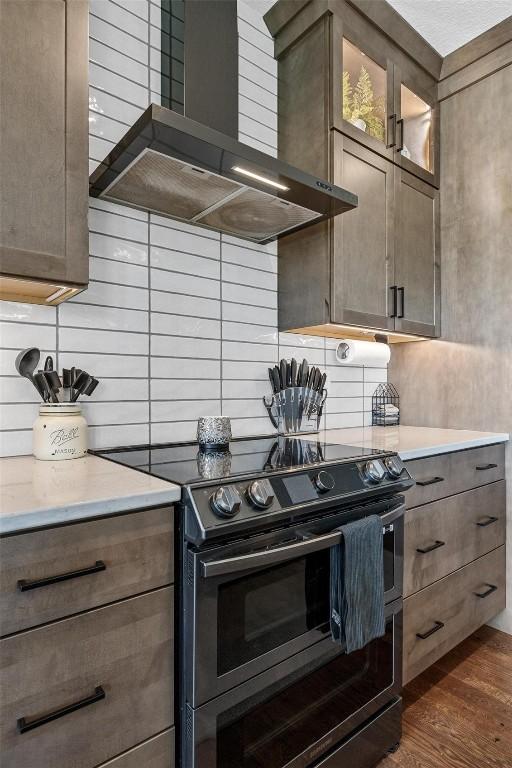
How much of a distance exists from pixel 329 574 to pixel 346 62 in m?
2.02

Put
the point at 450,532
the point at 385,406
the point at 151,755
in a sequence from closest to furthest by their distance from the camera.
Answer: the point at 151,755 < the point at 450,532 < the point at 385,406

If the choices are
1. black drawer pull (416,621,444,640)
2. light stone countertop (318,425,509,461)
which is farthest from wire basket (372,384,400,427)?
black drawer pull (416,621,444,640)

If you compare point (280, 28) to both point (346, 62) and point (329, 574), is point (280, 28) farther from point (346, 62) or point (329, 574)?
point (329, 574)

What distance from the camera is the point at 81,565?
872 mm

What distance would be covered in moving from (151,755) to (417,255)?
7.15 ft

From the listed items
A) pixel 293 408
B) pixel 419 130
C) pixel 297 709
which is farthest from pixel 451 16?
pixel 297 709

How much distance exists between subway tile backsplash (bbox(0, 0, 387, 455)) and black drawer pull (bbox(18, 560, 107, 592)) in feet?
2.10

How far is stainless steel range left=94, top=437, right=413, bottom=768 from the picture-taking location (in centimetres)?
99

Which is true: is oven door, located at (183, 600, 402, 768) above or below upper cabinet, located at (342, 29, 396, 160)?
below

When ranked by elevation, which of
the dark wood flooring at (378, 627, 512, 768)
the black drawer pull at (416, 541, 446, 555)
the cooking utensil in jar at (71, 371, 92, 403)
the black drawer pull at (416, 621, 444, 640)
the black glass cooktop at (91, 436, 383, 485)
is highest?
the cooking utensil in jar at (71, 371, 92, 403)

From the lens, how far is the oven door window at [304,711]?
3.46ft

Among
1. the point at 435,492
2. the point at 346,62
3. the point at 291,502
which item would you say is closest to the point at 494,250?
the point at 346,62

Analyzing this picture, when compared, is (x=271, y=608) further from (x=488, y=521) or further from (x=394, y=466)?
(x=488, y=521)

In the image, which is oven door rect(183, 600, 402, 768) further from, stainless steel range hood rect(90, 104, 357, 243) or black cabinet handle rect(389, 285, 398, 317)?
stainless steel range hood rect(90, 104, 357, 243)
